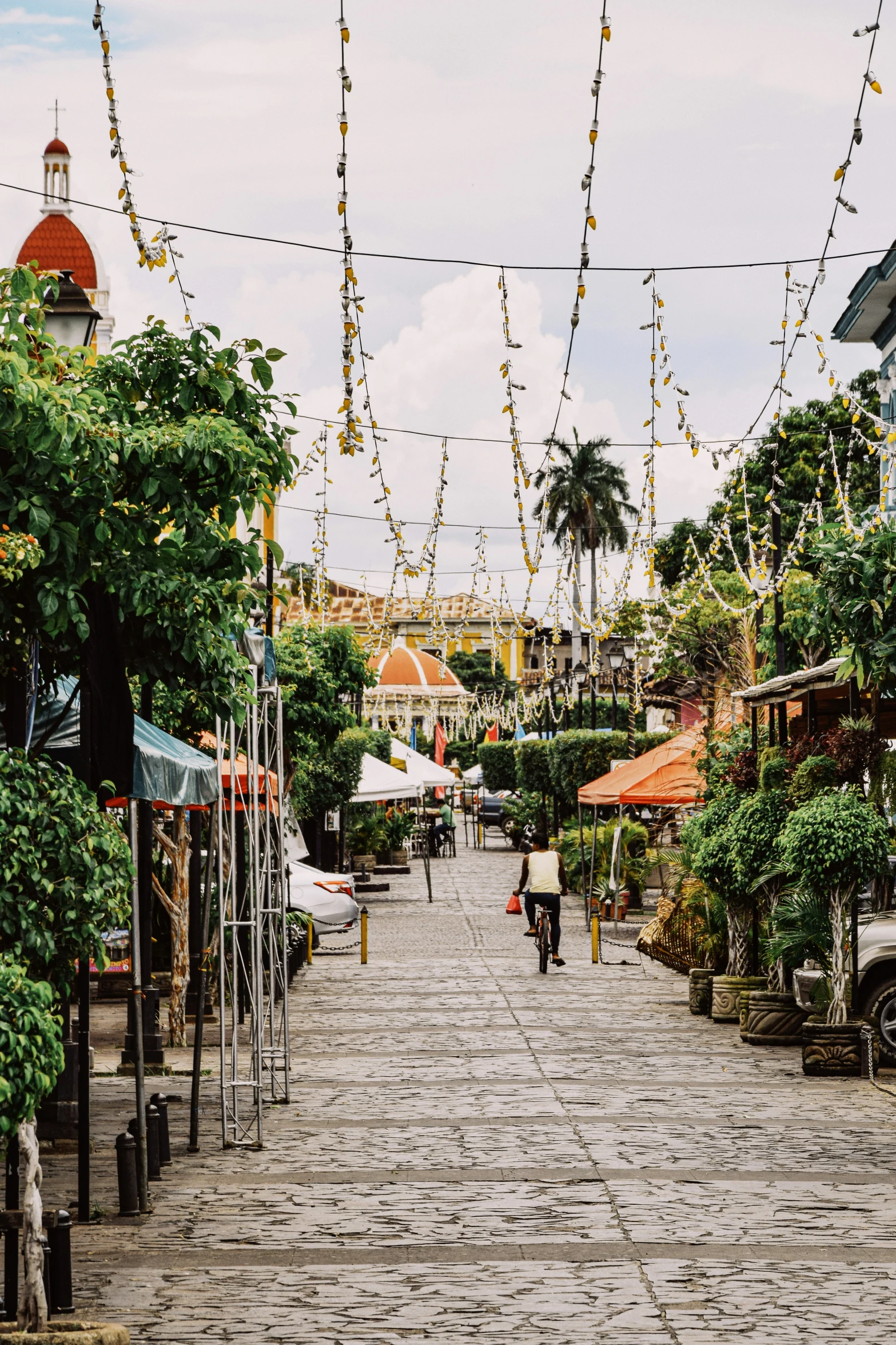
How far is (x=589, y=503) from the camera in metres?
79.9

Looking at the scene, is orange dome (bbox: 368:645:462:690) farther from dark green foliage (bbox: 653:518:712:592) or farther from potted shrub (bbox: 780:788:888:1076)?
potted shrub (bbox: 780:788:888:1076)

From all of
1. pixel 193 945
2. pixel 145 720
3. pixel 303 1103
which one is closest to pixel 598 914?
pixel 193 945

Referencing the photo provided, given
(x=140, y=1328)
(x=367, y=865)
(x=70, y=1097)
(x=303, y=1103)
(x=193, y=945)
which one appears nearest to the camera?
(x=140, y=1328)

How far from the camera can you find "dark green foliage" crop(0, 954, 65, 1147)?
6285mm

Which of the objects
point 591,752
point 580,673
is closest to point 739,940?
point 591,752

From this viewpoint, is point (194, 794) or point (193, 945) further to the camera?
point (193, 945)

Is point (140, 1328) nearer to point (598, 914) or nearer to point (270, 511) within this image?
point (270, 511)

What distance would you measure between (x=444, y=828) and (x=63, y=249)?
1171 inches

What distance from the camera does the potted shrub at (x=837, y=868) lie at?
575 inches

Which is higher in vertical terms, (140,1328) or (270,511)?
(270,511)

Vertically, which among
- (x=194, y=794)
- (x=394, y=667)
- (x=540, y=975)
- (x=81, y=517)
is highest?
(x=394, y=667)

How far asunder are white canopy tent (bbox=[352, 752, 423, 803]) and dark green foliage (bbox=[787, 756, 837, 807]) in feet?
78.7

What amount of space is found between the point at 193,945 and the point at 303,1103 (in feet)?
23.2

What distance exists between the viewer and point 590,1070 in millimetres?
14766
